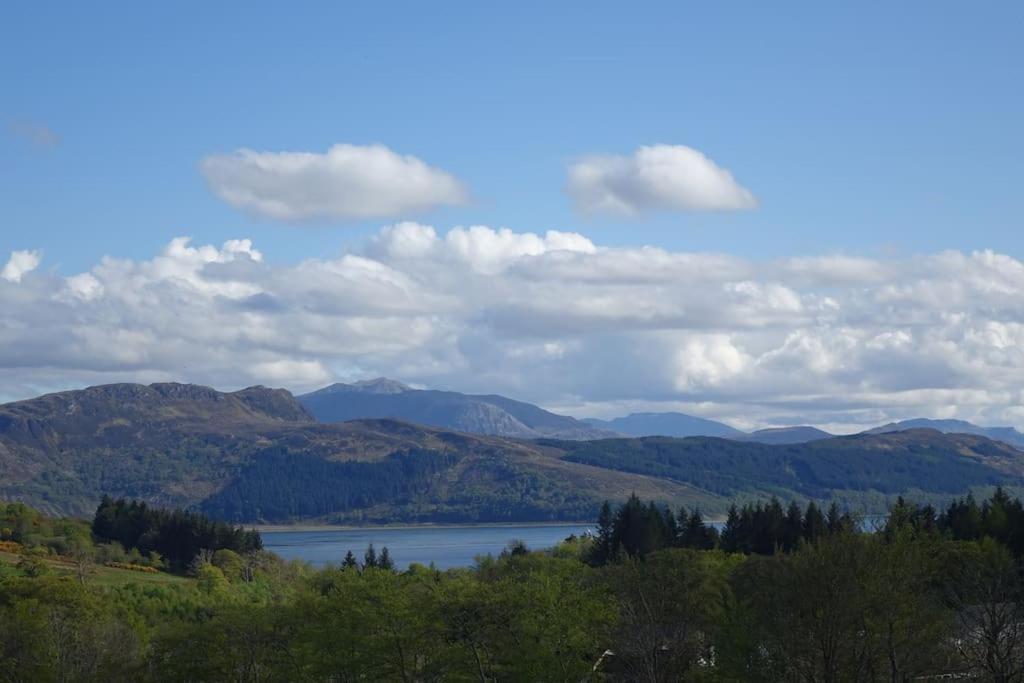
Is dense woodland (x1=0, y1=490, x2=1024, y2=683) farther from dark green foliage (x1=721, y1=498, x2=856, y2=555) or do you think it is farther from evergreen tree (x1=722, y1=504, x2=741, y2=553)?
evergreen tree (x1=722, y1=504, x2=741, y2=553)

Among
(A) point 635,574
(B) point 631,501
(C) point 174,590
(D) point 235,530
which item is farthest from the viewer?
(D) point 235,530

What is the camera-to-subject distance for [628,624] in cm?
7488

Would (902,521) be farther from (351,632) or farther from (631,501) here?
(631,501)

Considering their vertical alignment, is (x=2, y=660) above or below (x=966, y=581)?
below

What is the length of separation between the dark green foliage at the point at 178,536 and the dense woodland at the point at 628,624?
72840 mm

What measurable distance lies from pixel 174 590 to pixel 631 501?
5206cm

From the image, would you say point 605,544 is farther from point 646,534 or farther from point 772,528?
point 772,528

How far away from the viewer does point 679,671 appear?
73.7 m

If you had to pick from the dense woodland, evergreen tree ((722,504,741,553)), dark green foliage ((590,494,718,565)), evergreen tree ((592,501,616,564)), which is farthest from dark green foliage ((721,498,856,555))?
the dense woodland

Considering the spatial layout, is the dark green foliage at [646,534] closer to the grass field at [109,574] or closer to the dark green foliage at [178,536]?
the grass field at [109,574]

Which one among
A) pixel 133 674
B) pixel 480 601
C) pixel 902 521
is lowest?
pixel 133 674

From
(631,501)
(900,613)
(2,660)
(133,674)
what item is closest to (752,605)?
(900,613)

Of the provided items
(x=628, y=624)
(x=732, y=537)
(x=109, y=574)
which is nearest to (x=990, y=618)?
(x=628, y=624)

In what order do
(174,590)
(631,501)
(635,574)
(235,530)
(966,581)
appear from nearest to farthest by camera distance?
(966,581) < (635,574) < (174,590) < (631,501) < (235,530)
